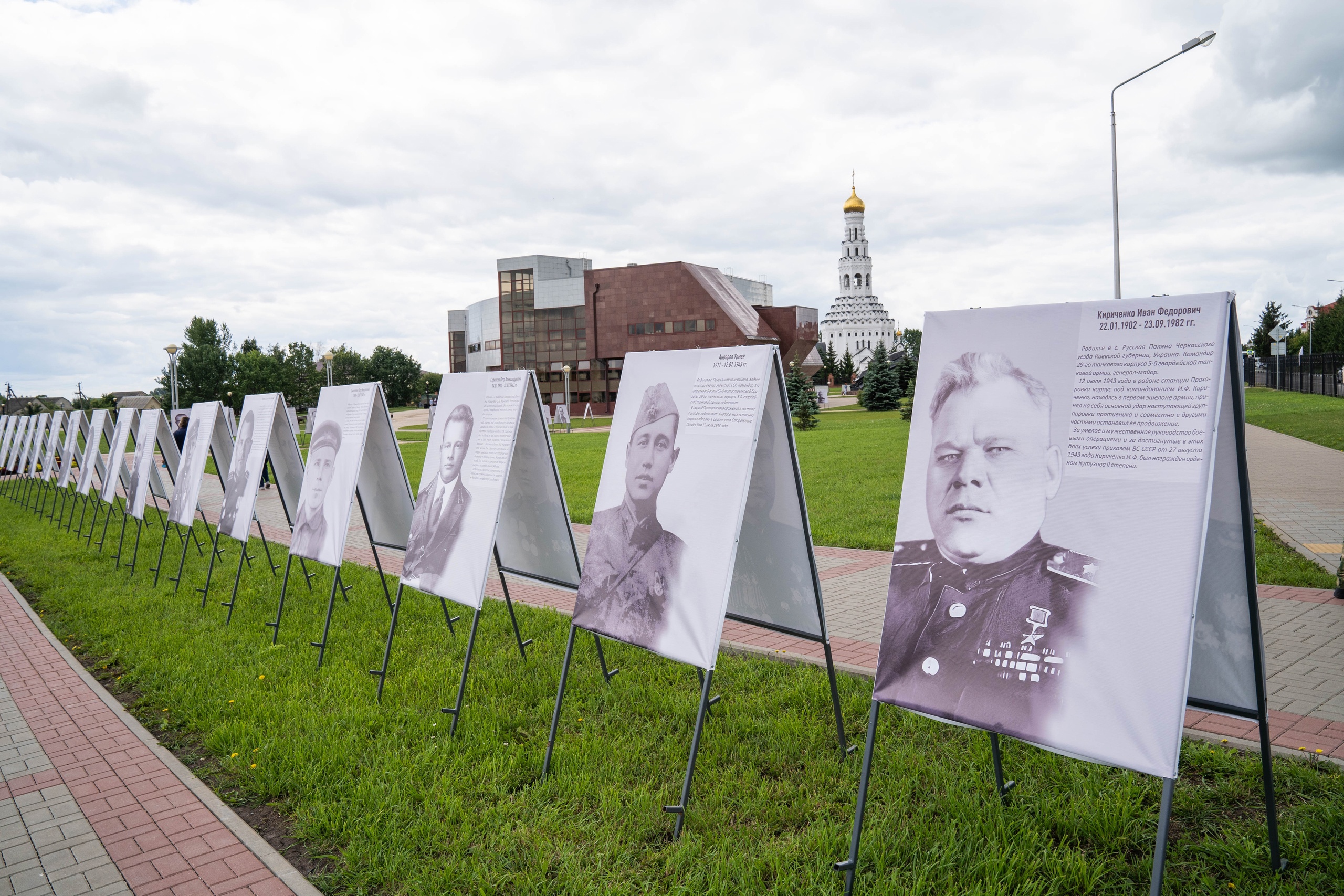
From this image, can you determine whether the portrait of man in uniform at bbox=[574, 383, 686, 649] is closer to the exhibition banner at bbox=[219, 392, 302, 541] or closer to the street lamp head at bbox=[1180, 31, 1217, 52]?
the exhibition banner at bbox=[219, 392, 302, 541]

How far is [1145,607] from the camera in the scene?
2.39 metres

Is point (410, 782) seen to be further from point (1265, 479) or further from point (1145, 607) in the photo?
point (1265, 479)

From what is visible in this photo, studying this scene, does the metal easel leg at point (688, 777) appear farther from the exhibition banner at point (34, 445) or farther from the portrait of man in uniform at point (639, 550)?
the exhibition banner at point (34, 445)

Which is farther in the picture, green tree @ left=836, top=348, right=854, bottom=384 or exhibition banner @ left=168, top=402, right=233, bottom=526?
green tree @ left=836, top=348, right=854, bottom=384

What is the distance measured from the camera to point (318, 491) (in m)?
6.15

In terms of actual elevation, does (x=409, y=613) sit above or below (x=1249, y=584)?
below

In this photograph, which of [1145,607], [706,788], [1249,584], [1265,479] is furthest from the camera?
[1265,479]

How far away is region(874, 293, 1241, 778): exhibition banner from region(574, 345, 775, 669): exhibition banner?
748 millimetres

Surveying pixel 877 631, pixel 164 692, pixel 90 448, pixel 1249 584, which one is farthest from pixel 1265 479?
pixel 90 448

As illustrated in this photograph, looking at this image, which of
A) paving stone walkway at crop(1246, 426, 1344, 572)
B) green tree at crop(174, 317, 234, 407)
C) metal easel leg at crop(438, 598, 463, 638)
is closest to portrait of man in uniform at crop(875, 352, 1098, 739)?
metal easel leg at crop(438, 598, 463, 638)

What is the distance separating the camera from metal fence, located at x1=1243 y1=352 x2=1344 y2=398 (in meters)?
37.6

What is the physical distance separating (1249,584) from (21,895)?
4.65 m

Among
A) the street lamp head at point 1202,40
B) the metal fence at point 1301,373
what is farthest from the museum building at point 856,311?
the street lamp head at point 1202,40

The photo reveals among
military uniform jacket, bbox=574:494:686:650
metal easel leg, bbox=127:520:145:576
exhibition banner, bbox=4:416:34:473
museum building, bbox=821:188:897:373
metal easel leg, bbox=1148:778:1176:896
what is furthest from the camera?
museum building, bbox=821:188:897:373
